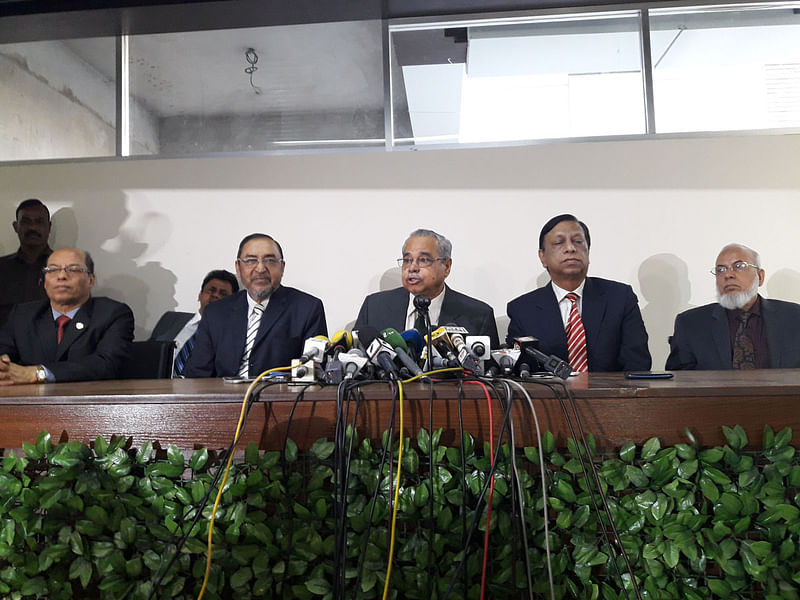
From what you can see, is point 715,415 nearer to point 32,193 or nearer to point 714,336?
point 714,336

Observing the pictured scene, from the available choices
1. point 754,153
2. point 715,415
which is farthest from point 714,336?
point 715,415

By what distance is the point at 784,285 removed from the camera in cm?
340

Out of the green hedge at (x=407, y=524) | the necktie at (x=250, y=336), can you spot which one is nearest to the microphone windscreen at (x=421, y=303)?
the green hedge at (x=407, y=524)

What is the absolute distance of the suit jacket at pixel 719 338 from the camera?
3031 millimetres

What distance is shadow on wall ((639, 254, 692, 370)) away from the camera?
3443 mm

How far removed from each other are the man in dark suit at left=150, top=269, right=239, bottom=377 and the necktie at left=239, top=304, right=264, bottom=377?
2.14 ft

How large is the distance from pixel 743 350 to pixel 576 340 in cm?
91

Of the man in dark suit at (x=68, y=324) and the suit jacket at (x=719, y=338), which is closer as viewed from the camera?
the man in dark suit at (x=68, y=324)

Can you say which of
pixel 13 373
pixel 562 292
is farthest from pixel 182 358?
pixel 562 292

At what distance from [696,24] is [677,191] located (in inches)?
37.3

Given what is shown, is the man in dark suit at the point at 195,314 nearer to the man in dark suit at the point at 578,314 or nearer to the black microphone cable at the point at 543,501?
the man in dark suit at the point at 578,314

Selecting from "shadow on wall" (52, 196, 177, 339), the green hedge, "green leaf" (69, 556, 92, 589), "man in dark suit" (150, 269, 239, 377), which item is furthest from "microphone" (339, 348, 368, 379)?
"shadow on wall" (52, 196, 177, 339)

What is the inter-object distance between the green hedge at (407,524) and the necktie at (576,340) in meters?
1.60

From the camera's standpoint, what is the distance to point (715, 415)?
3.75ft
